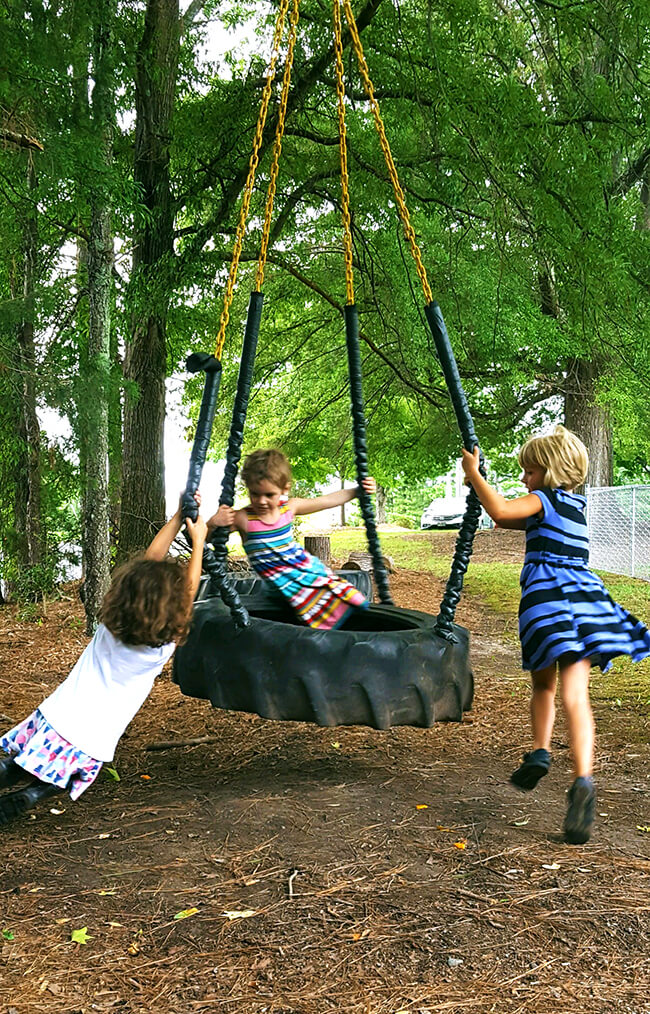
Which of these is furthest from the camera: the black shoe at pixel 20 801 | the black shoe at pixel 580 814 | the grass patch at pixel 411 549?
the grass patch at pixel 411 549

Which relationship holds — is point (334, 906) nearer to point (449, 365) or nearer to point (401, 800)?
point (401, 800)

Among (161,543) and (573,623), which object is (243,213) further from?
(573,623)

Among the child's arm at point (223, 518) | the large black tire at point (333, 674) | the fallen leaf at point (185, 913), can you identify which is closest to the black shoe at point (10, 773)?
the large black tire at point (333, 674)

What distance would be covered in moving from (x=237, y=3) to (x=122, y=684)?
7993 millimetres

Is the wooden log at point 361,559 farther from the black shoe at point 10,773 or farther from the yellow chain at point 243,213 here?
the black shoe at point 10,773

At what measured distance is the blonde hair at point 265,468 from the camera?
11.9 feet

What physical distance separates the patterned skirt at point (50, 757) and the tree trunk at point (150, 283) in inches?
161

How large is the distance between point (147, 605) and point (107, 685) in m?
0.34

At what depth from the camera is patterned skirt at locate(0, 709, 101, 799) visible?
10.3 ft

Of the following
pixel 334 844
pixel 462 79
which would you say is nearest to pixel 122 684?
pixel 334 844

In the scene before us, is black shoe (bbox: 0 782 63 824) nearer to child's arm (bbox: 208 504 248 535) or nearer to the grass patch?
child's arm (bbox: 208 504 248 535)

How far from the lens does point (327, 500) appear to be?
13.7 feet

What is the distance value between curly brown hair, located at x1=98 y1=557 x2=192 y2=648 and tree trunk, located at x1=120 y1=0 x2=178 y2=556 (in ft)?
12.3

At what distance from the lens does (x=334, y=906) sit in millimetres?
2795
